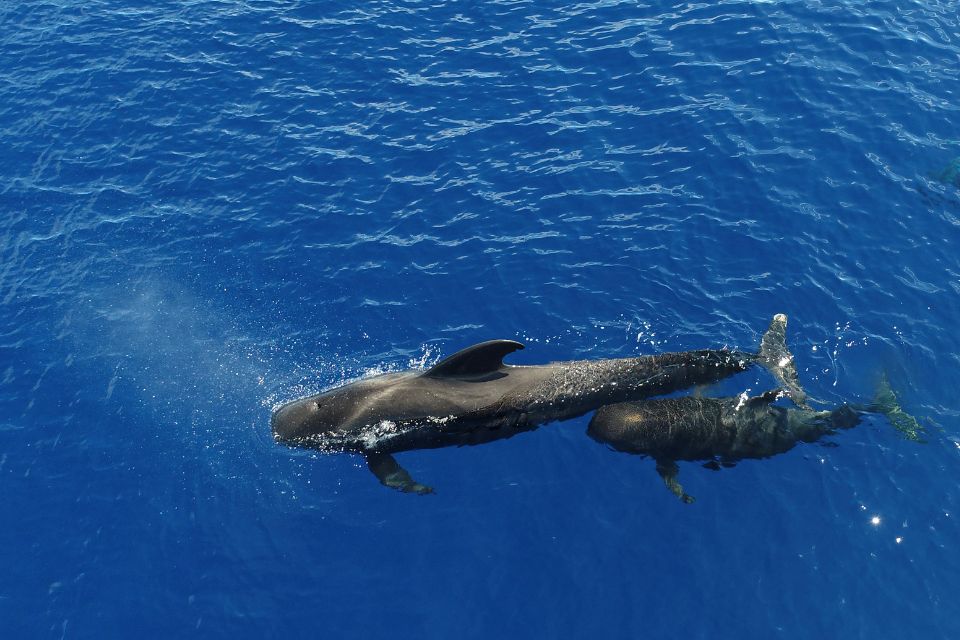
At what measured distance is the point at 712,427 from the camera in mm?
19156

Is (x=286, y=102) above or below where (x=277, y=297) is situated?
above

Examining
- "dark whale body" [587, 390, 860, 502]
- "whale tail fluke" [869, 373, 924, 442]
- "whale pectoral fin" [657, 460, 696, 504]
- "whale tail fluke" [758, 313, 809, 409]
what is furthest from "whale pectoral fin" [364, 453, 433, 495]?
"whale tail fluke" [869, 373, 924, 442]

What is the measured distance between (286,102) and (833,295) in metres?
18.9

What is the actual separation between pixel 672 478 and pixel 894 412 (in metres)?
5.80

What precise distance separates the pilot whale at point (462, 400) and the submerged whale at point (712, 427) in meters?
0.59

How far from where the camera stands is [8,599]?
1748 centimetres

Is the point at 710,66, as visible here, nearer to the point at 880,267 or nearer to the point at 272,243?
the point at 880,267

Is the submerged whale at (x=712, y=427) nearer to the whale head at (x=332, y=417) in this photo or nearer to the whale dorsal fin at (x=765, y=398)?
the whale dorsal fin at (x=765, y=398)

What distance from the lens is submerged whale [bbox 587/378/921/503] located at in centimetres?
1891

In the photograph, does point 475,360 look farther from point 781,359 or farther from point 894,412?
point 894,412

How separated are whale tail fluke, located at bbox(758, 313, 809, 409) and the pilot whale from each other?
0.37 ft

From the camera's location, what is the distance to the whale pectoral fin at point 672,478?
1839 centimetres

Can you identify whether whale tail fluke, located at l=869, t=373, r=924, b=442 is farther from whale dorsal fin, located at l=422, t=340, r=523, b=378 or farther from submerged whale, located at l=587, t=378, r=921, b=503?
whale dorsal fin, located at l=422, t=340, r=523, b=378

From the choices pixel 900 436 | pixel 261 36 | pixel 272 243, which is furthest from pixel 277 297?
pixel 900 436
